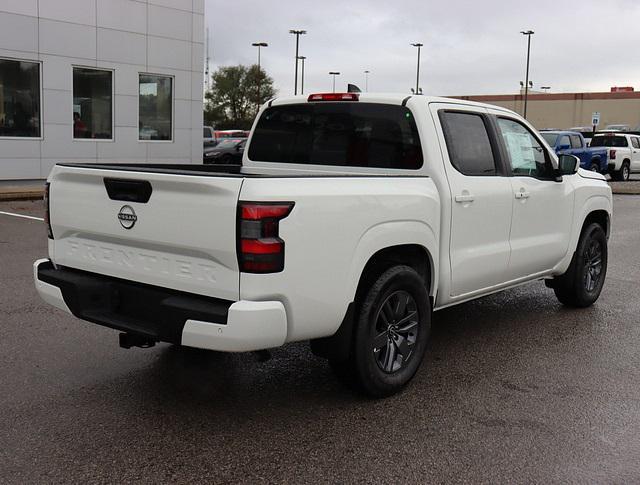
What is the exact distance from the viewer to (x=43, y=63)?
18.5m

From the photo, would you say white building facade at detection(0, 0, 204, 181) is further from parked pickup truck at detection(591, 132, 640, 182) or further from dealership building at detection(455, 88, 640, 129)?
dealership building at detection(455, 88, 640, 129)

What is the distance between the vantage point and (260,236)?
3625 millimetres

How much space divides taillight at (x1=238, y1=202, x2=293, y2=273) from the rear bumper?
0.20m

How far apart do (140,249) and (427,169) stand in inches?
76.3

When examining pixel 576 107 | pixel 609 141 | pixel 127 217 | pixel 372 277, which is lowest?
pixel 372 277

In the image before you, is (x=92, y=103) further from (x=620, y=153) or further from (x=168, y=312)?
(x=620, y=153)

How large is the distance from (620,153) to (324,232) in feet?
90.5

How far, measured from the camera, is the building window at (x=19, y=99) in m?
18.2

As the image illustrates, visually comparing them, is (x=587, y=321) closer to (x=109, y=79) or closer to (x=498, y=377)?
(x=498, y=377)

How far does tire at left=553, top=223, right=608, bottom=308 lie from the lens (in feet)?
22.3

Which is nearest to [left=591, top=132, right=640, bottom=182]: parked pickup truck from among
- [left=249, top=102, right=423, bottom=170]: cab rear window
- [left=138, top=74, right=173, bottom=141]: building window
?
[left=138, top=74, right=173, bottom=141]: building window

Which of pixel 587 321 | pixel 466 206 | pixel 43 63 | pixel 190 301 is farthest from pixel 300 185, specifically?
pixel 43 63

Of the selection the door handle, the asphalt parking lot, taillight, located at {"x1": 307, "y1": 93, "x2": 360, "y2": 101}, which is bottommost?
the asphalt parking lot

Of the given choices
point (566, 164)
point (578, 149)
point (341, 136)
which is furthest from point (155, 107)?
point (341, 136)
